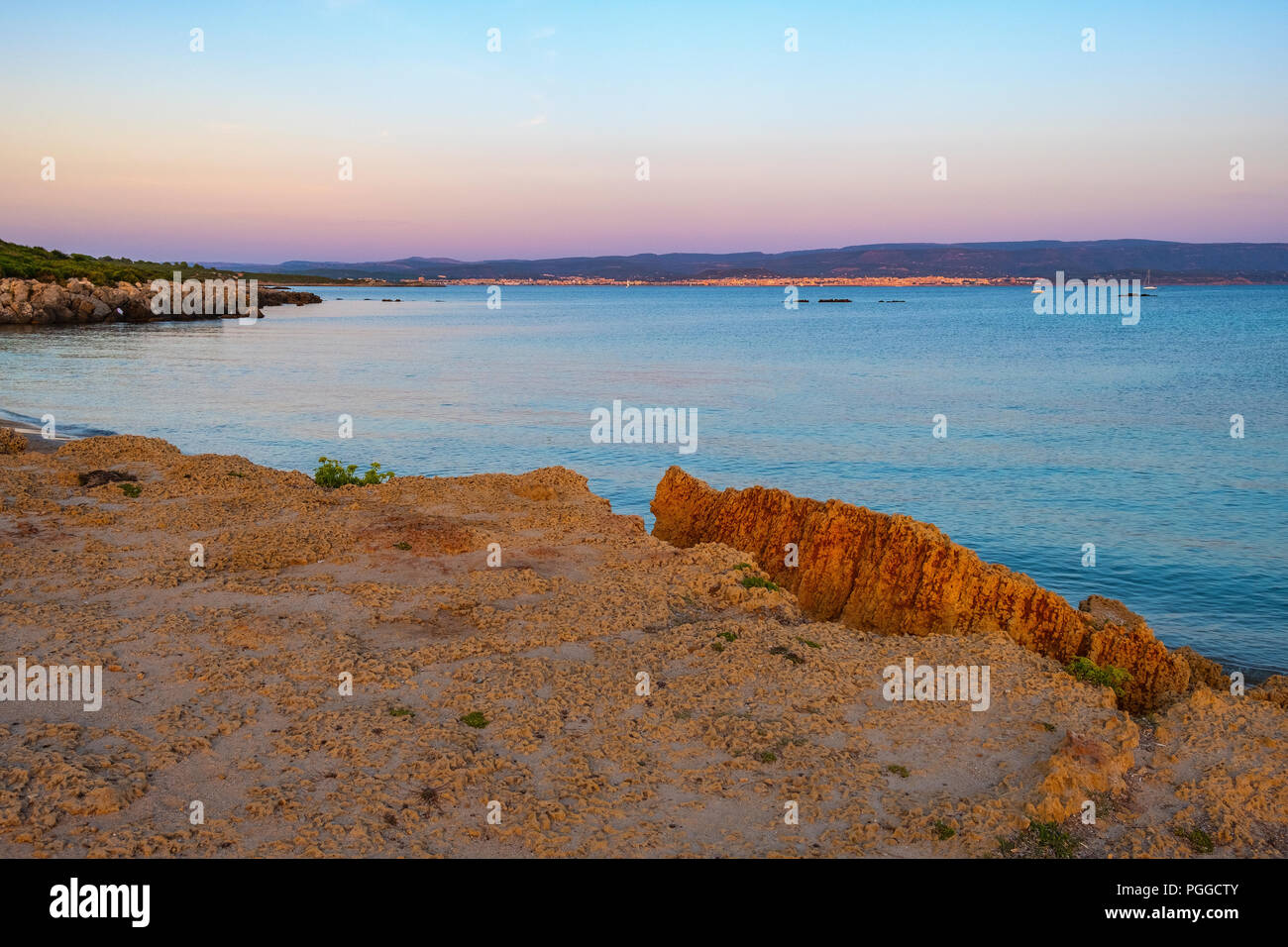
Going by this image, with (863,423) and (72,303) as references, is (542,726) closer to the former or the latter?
(863,423)

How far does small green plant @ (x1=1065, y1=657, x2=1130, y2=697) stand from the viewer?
36.1 ft

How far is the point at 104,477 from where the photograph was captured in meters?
18.6

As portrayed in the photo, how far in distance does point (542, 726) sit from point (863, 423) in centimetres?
3039

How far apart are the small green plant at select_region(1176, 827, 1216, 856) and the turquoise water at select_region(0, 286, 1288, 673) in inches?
342

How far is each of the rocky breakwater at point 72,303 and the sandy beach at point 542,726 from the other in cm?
6896

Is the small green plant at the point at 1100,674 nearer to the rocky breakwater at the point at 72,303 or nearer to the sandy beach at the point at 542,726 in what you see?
the sandy beach at the point at 542,726

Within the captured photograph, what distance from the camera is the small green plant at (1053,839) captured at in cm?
757

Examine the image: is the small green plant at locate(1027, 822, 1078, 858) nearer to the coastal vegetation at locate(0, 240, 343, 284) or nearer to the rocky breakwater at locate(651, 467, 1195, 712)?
the rocky breakwater at locate(651, 467, 1195, 712)

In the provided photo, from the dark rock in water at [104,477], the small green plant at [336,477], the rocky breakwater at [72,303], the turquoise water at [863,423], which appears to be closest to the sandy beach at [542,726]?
the dark rock in water at [104,477]

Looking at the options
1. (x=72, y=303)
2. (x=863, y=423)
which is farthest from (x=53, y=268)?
(x=863, y=423)

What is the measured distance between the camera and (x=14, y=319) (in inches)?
2798

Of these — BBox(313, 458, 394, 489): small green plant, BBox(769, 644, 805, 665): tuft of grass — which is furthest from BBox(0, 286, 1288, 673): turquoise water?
BBox(769, 644, 805, 665): tuft of grass
